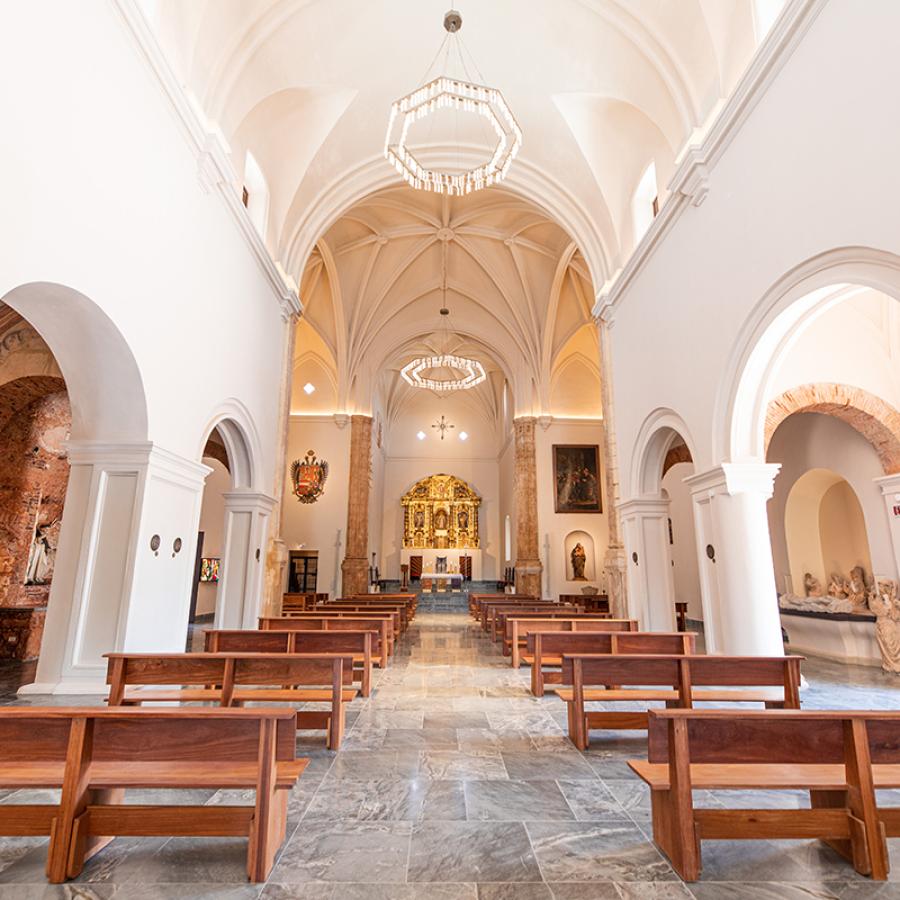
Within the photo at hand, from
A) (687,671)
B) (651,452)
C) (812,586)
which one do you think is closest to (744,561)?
(687,671)

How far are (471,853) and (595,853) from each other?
0.57 meters

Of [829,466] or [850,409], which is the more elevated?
[850,409]

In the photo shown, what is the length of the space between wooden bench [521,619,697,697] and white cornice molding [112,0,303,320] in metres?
6.66

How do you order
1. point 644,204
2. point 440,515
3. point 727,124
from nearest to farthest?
point 727,124
point 644,204
point 440,515

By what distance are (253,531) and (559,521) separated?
36.1ft

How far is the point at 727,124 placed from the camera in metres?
6.32

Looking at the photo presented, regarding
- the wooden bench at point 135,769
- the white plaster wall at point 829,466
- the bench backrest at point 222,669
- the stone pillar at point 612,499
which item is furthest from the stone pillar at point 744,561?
the wooden bench at point 135,769

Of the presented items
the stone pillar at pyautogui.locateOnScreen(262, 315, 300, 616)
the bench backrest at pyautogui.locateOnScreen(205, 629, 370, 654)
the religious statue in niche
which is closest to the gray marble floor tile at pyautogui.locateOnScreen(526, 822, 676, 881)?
the bench backrest at pyautogui.locateOnScreen(205, 629, 370, 654)

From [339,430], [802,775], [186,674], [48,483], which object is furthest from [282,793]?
[339,430]

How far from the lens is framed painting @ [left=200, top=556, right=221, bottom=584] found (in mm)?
15859

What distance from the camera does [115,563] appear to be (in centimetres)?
586

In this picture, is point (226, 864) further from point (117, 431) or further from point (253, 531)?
point (253, 531)

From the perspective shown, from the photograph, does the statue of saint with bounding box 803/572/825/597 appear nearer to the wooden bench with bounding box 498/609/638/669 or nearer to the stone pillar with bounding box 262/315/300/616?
the wooden bench with bounding box 498/609/638/669

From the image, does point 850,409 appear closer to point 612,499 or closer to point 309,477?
point 612,499
